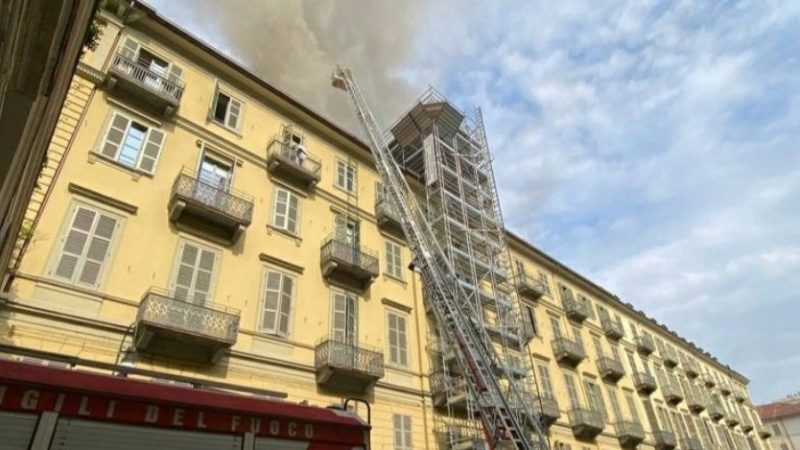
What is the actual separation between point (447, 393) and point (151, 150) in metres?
11.6

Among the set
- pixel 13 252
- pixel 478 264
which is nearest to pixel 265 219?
pixel 13 252

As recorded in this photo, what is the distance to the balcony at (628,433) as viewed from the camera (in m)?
23.5

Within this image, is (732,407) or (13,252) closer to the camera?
(13,252)

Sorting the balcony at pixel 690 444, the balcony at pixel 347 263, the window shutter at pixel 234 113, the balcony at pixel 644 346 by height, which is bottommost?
the balcony at pixel 690 444

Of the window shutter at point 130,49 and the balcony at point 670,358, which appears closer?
the window shutter at point 130,49

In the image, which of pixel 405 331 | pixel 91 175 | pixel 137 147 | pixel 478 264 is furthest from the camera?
pixel 478 264

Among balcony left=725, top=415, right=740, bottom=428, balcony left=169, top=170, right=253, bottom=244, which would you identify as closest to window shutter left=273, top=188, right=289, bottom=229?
balcony left=169, top=170, right=253, bottom=244

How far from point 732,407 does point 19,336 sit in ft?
168

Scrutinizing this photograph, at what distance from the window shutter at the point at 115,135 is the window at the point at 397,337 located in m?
9.51

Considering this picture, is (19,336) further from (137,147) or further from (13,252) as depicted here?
(137,147)

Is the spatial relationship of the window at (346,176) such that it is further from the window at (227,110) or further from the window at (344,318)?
the window at (344,318)

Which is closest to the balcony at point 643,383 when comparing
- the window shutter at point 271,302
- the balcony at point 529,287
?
the balcony at point 529,287

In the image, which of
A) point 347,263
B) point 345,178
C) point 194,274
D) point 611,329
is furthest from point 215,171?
point 611,329

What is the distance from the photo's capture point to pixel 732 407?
136 feet
